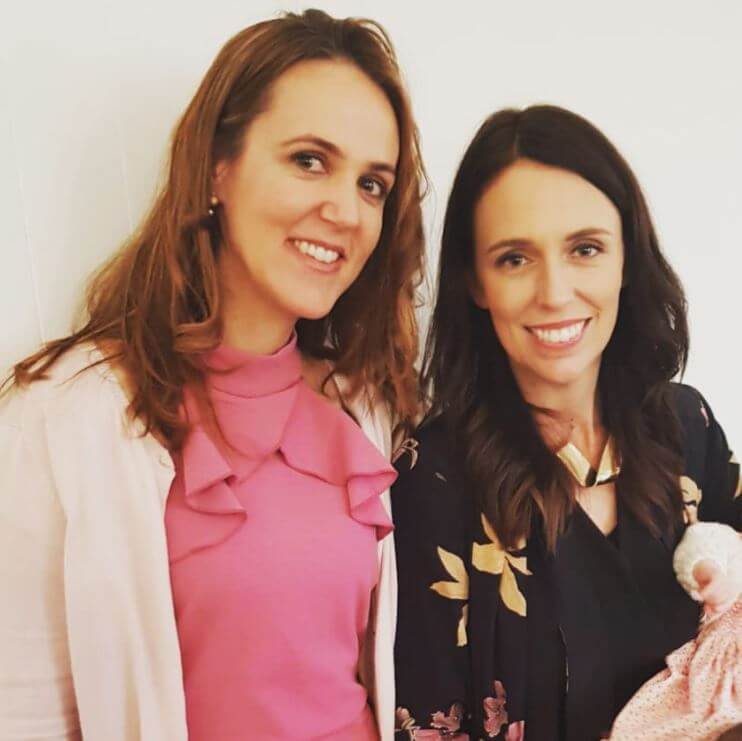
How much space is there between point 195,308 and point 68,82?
0.39 metres

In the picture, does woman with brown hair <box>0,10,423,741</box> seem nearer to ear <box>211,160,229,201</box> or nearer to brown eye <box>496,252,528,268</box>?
ear <box>211,160,229,201</box>

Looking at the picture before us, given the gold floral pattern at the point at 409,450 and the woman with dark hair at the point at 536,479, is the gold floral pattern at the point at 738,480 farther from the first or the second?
the gold floral pattern at the point at 409,450

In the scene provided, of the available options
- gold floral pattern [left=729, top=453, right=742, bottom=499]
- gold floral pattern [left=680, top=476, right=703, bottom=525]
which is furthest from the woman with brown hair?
gold floral pattern [left=729, top=453, right=742, bottom=499]

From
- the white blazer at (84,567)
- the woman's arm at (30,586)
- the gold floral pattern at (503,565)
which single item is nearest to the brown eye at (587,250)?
the gold floral pattern at (503,565)

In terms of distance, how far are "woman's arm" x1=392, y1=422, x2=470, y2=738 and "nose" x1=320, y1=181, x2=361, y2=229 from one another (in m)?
0.45

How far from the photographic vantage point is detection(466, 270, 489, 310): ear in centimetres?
129

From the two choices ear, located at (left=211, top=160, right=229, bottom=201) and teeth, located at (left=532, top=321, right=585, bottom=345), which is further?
teeth, located at (left=532, top=321, right=585, bottom=345)

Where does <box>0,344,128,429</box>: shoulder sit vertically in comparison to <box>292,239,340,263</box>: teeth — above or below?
below

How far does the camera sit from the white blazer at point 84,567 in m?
0.94

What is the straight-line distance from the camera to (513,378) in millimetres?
1328

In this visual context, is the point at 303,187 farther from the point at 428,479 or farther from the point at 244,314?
the point at 428,479

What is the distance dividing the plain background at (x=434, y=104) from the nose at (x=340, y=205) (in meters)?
0.37

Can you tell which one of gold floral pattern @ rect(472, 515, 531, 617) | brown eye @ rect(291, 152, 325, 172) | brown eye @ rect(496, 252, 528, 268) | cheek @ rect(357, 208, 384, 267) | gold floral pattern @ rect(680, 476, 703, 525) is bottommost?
gold floral pattern @ rect(472, 515, 531, 617)

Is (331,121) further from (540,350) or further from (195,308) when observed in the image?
(540,350)
